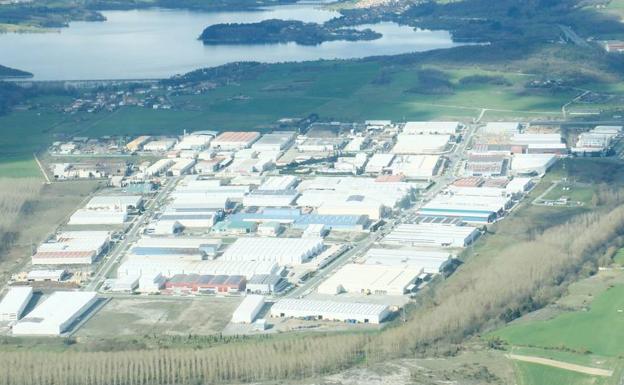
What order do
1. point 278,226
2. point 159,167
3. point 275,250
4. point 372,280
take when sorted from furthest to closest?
point 159,167 → point 278,226 → point 275,250 → point 372,280

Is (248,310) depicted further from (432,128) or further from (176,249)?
(432,128)

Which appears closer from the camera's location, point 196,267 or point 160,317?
point 160,317

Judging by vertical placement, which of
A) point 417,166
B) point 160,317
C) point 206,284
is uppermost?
point 417,166

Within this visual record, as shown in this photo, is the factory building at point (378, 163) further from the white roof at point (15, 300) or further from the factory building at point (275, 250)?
the white roof at point (15, 300)

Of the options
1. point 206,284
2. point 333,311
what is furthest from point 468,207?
point 333,311

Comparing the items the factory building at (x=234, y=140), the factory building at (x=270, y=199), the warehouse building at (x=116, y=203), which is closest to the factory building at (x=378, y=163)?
the factory building at (x=270, y=199)

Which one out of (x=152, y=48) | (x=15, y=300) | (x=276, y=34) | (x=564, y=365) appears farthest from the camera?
(x=276, y=34)

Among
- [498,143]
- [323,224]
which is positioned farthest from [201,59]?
[323,224]
